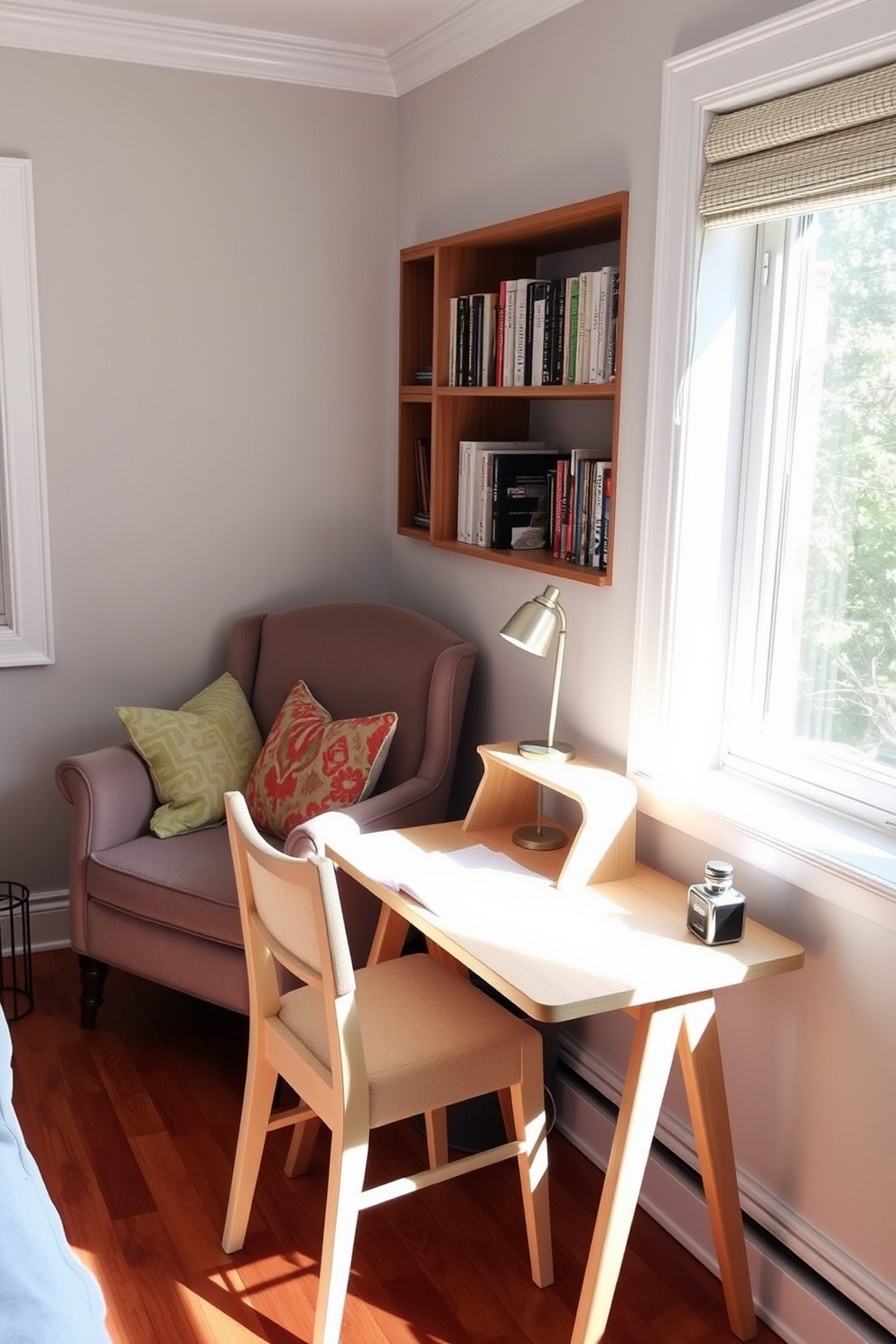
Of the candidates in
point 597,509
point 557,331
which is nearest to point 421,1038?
point 597,509

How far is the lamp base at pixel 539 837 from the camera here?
2.48 m

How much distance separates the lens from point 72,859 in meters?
2.93

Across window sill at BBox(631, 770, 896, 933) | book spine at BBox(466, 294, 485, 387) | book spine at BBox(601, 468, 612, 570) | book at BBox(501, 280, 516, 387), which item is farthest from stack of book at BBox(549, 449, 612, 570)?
window sill at BBox(631, 770, 896, 933)

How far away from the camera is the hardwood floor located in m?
2.10

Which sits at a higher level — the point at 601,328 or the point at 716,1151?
the point at 601,328

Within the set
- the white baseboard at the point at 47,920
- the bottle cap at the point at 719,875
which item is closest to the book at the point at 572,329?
the bottle cap at the point at 719,875

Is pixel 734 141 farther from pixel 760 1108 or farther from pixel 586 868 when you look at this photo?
pixel 760 1108

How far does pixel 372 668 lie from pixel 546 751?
80 centimetres

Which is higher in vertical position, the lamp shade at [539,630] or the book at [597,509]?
the book at [597,509]

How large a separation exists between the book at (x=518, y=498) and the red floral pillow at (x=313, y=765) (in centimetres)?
51

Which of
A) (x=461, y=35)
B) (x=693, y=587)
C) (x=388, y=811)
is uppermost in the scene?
(x=461, y=35)

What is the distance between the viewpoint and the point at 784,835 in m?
2.08

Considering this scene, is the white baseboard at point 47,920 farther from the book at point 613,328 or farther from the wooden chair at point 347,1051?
the book at point 613,328

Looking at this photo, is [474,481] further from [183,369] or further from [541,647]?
[183,369]
